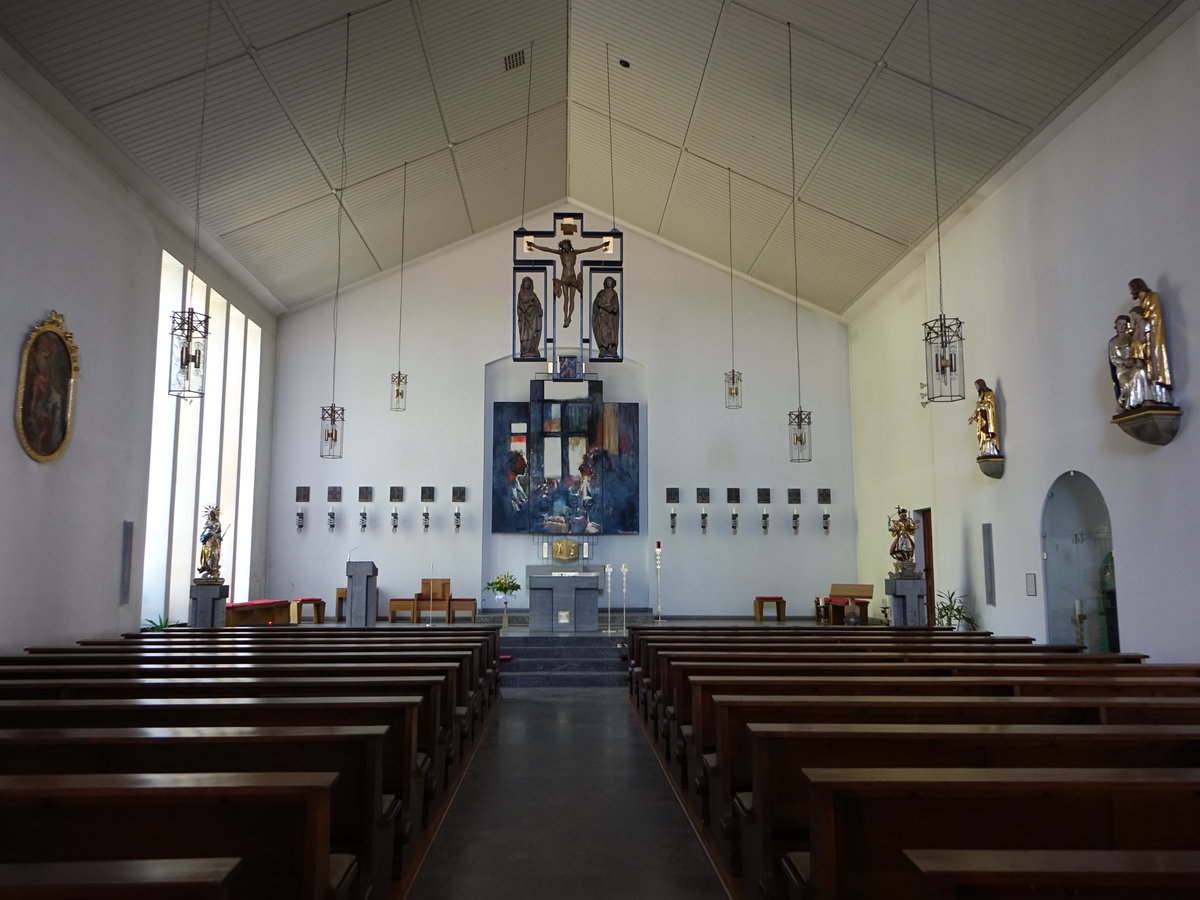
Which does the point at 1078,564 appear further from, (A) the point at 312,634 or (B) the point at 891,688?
(A) the point at 312,634

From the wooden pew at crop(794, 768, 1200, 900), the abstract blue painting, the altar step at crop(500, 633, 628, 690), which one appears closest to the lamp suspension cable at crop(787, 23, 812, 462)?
the abstract blue painting

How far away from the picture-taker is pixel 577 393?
48.5 feet

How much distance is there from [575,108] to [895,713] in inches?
419

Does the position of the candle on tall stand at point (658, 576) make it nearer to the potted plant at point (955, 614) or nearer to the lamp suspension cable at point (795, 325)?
the lamp suspension cable at point (795, 325)

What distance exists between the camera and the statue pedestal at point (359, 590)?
1113cm

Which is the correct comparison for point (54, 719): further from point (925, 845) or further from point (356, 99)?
point (356, 99)

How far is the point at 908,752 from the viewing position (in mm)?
2799

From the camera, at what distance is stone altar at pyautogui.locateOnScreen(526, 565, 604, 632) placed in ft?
38.9

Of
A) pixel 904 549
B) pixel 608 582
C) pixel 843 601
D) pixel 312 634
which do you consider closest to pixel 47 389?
pixel 312 634

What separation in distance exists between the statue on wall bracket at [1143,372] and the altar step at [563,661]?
548 cm

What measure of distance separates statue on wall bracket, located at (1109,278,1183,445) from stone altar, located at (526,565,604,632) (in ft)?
22.9

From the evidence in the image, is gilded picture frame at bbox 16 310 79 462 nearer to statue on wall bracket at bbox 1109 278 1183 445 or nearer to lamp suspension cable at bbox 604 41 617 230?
lamp suspension cable at bbox 604 41 617 230

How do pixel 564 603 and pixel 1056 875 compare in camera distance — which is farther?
pixel 564 603

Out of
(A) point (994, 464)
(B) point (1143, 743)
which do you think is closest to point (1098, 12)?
(A) point (994, 464)
